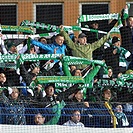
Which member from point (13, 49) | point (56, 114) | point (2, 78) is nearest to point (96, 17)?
point (13, 49)

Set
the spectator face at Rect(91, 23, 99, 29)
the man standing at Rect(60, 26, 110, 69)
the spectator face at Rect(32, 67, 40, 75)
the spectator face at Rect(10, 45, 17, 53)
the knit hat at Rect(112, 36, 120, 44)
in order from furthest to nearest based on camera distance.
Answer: the spectator face at Rect(91, 23, 99, 29), the knit hat at Rect(112, 36, 120, 44), the man standing at Rect(60, 26, 110, 69), the spectator face at Rect(10, 45, 17, 53), the spectator face at Rect(32, 67, 40, 75)

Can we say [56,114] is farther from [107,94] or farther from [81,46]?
[81,46]

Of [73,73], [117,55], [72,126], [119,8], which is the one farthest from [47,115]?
[119,8]

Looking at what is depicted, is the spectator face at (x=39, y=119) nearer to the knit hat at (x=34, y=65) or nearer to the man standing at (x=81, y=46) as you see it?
the knit hat at (x=34, y=65)

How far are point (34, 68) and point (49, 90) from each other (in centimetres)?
74

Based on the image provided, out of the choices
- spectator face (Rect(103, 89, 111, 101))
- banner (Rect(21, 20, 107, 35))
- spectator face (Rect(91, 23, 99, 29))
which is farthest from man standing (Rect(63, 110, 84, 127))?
spectator face (Rect(91, 23, 99, 29))

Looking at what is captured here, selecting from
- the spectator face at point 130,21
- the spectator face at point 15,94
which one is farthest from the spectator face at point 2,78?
the spectator face at point 130,21

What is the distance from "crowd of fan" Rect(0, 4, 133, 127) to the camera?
13.4 meters

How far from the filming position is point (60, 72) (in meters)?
14.8

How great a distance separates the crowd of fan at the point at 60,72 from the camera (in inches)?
529

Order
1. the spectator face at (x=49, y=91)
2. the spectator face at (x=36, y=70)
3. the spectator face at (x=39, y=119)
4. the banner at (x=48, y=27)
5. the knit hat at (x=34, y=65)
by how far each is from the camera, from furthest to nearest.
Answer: the banner at (x=48, y=27)
the knit hat at (x=34, y=65)
the spectator face at (x=36, y=70)
the spectator face at (x=49, y=91)
the spectator face at (x=39, y=119)

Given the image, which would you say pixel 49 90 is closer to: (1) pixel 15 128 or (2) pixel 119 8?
(1) pixel 15 128

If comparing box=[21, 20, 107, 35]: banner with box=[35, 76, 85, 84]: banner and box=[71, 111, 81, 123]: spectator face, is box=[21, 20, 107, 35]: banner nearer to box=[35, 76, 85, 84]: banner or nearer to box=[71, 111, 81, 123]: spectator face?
box=[35, 76, 85, 84]: banner

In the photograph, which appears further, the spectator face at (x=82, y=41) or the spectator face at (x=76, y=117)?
the spectator face at (x=82, y=41)
